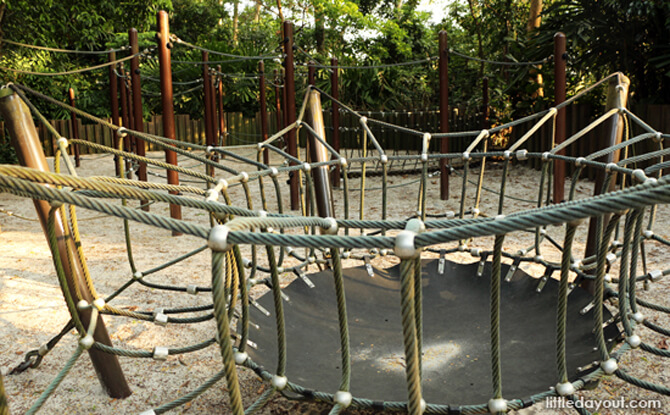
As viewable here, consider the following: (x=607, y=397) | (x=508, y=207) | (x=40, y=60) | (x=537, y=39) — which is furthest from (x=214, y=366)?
(x=40, y=60)

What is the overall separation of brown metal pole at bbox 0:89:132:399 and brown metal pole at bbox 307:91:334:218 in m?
1.15

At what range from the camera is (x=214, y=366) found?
2.02m

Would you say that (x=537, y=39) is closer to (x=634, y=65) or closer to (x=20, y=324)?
(x=634, y=65)

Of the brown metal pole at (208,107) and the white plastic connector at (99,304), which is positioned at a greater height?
the brown metal pole at (208,107)

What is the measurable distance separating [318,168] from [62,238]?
1.28 metres

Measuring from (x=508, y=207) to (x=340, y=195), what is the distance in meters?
1.69

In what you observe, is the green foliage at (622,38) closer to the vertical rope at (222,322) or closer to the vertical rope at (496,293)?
the vertical rope at (496,293)

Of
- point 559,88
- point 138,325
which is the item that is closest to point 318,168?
point 138,325

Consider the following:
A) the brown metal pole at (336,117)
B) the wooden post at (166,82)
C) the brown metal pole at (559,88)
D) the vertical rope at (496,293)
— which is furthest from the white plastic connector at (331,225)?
the brown metal pole at (336,117)

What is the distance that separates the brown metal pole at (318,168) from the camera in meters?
2.60

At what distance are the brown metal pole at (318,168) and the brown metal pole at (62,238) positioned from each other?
3.78ft

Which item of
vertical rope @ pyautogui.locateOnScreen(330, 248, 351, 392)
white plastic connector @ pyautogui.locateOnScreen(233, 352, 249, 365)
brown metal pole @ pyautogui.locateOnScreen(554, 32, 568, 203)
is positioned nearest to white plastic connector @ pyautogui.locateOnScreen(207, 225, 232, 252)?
vertical rope @ pyautogui.locateOnScreen(330, 248, 351, 392)

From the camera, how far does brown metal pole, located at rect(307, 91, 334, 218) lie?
8.54 feet

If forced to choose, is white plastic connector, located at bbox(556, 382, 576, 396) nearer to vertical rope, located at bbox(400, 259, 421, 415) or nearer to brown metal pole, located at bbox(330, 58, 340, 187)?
vertical rope, located at bbox(400, 259, 421, 415)
